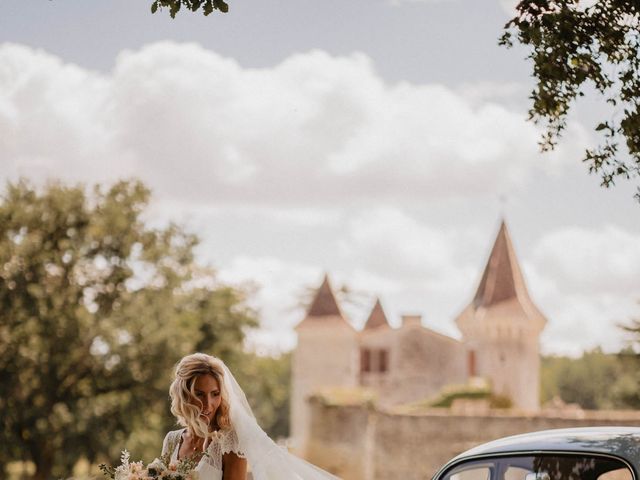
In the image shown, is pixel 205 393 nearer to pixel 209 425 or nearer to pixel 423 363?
pixel 209 425

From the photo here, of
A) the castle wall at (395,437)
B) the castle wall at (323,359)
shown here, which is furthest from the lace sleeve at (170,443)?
the castle wall at (323,359)

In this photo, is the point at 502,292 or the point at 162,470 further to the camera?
the point at 502,292

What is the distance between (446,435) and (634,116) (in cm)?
3294

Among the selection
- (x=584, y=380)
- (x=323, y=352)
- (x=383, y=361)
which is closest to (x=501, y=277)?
(x=383, y=361)

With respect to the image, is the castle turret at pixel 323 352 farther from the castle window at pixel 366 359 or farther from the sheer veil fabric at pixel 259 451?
the sheer veil fabric at pixel 259 451

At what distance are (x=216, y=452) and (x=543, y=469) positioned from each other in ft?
5.38

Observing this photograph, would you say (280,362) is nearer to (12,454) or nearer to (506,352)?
(506,352)

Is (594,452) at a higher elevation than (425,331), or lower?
lower

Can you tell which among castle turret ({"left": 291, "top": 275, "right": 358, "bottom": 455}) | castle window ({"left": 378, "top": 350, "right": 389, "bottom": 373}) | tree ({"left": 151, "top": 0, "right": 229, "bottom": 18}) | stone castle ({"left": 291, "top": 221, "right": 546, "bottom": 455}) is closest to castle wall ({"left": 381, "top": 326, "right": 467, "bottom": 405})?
stone castle ({"left": 291, "top": 221, "right": 546, "bottom": 455})

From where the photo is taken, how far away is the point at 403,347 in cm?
5709

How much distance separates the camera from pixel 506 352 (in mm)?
52875

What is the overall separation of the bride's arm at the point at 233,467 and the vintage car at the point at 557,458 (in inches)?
44.8

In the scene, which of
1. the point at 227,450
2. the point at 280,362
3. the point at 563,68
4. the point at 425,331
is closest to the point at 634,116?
the point at 563,68

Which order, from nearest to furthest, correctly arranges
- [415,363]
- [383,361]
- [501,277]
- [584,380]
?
1. [501,277]
2. [415,363]
3. [383,361]
4. [584,380]
